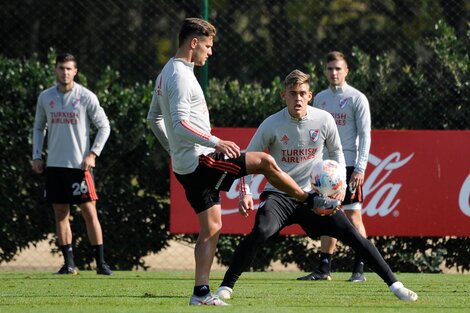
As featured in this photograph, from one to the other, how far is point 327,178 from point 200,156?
1.00 m

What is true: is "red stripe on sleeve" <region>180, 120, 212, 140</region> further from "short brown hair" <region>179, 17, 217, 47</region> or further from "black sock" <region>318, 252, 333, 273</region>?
"black sock" <region>318, 252, 333, 273</region>

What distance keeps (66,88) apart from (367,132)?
3327mm

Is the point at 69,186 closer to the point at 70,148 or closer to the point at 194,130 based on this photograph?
the point at 70,148

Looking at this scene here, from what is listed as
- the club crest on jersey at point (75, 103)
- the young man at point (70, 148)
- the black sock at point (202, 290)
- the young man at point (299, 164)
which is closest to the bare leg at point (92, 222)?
the young man at point (70, 148)

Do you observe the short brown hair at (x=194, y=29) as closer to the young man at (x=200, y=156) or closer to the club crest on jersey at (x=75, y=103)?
the young man at (x=200, y=156)

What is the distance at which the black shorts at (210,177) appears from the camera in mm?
8266

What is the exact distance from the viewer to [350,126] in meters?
11.4

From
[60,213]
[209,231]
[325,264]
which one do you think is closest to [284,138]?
[209,231]

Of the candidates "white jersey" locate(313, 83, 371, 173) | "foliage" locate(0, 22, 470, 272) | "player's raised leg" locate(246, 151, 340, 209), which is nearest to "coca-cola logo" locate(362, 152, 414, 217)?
"foliage" locate(0, 22, 470, 272)

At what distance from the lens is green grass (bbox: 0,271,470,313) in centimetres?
830

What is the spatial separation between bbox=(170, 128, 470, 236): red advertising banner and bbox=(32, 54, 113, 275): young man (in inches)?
54.6

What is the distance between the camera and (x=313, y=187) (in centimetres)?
881

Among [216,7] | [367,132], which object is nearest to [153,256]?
[367,132]

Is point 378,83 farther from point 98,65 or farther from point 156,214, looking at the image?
point 98,65
